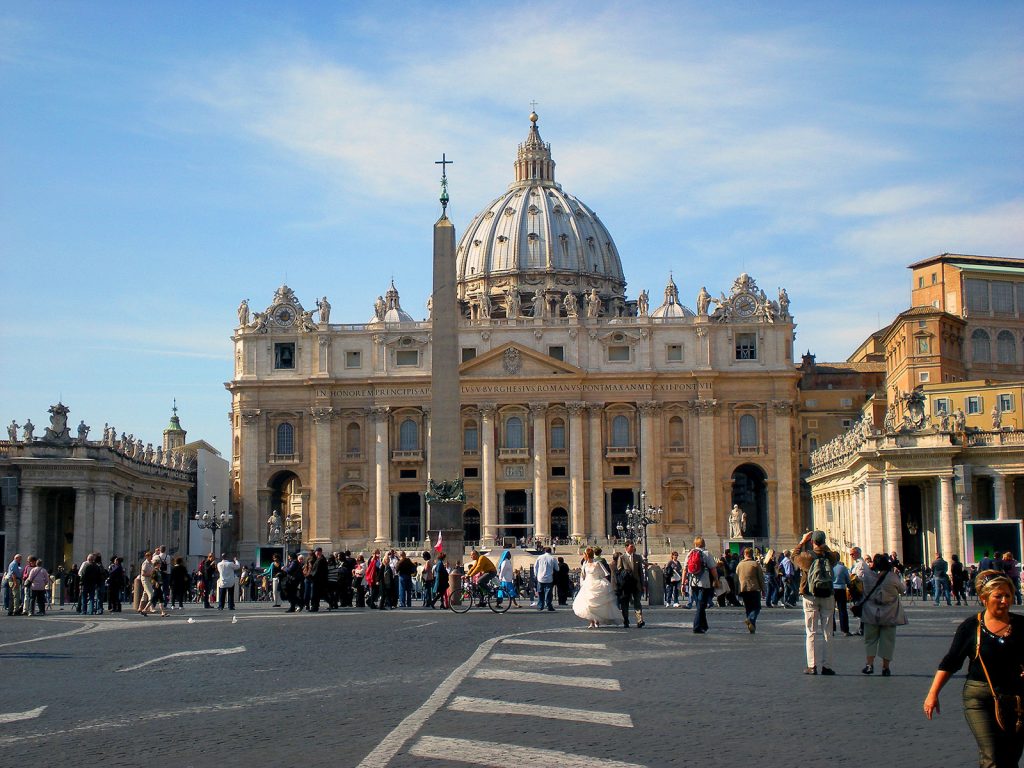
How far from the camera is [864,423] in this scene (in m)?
52.6

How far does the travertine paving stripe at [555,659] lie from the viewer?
17.3 meters

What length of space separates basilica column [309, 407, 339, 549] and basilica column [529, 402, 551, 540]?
11.9 meters

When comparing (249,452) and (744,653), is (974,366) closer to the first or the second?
(249,452)

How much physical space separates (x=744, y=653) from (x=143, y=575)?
17020mm

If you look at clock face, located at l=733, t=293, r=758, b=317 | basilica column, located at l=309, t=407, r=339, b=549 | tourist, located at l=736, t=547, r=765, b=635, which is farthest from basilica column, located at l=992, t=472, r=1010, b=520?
basilica column, located at l=309, t=407, r=339, b=549

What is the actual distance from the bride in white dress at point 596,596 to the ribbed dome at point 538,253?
265 ft

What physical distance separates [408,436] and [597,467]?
11344 millimetres

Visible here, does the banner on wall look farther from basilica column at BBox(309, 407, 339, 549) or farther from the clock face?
basilica column at BBox(309, 407, 339, 549)

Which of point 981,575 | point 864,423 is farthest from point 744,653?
point 864,423

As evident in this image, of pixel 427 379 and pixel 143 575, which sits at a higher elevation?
pixel 427 379

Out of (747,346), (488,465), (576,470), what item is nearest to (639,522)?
(576,470)

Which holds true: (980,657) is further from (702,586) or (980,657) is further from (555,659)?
(702,586)

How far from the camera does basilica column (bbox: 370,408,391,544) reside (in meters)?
82.0

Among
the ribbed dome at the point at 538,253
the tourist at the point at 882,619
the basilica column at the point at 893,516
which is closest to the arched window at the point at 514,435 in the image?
the ribbed dome at the point at 538,253
